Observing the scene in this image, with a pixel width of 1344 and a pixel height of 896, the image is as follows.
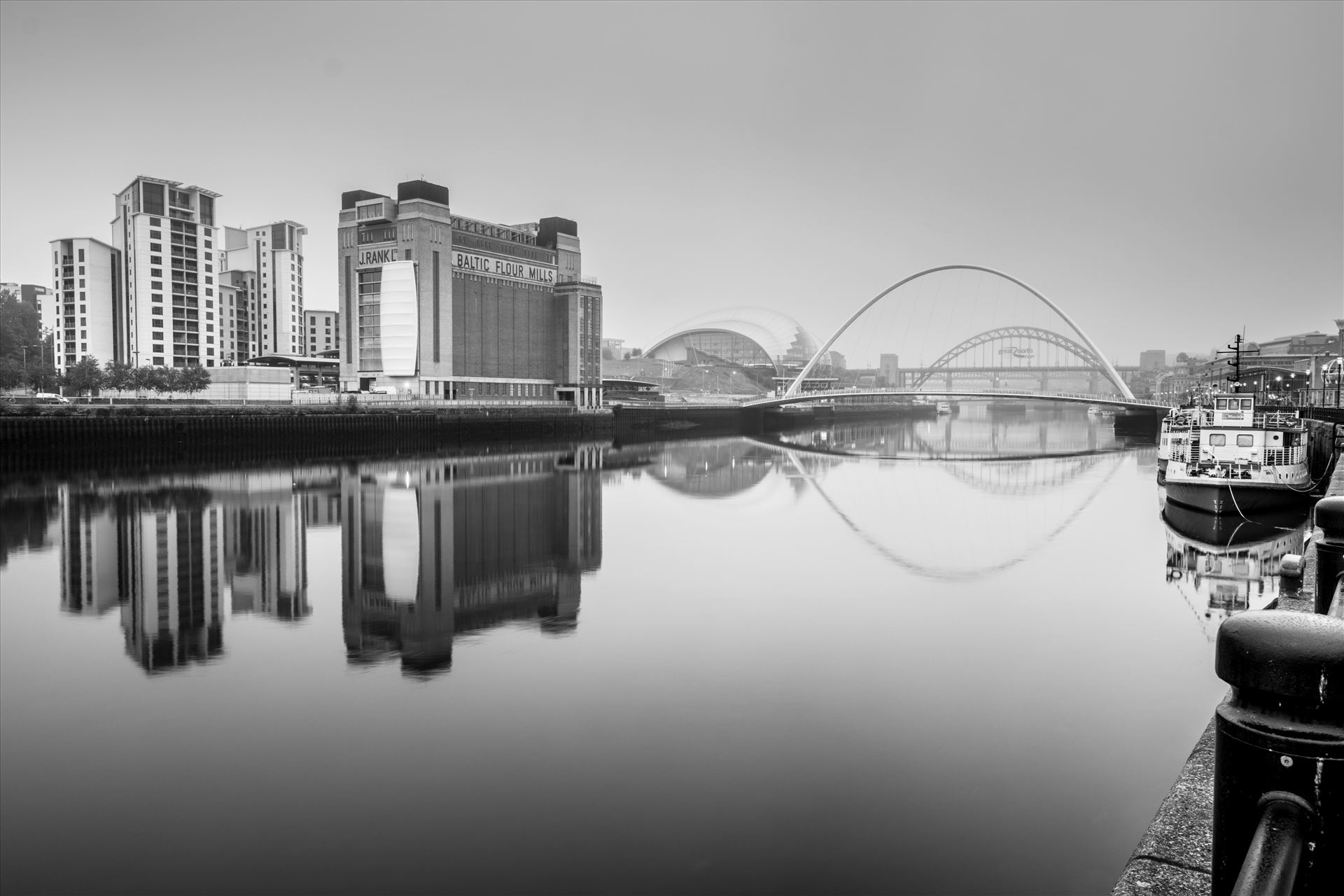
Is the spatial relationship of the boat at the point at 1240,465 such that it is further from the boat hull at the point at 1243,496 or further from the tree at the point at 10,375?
the tree at the point at 10,375

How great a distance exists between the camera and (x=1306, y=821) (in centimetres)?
149

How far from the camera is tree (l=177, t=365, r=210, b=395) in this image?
178ft

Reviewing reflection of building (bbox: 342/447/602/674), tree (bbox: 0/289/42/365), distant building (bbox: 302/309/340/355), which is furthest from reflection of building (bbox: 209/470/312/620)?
distant building (bbox: 302/309/340/355)

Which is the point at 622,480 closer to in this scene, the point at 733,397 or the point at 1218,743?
the point at 1218,743

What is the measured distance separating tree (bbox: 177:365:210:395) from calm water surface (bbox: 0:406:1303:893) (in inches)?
1370

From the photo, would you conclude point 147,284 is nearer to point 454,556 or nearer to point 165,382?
point 165,382

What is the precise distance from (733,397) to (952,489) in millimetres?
66007

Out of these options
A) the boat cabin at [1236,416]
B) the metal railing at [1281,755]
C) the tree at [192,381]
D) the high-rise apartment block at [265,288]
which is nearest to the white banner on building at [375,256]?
the tree at [192,381]

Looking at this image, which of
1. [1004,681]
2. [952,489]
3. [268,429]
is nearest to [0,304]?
[268,429]

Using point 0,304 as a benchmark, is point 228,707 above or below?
below

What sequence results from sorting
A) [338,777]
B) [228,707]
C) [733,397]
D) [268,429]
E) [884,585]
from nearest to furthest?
[338,777] < [228,707] < [884,585] < [268,429] < [733,397]

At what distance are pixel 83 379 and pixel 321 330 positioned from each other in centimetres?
5952

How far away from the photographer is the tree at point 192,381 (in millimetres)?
54156

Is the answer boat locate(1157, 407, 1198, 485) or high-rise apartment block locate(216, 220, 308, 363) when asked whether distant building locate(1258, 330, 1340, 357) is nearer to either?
boat locate(1157, 407, 1198, 485)
